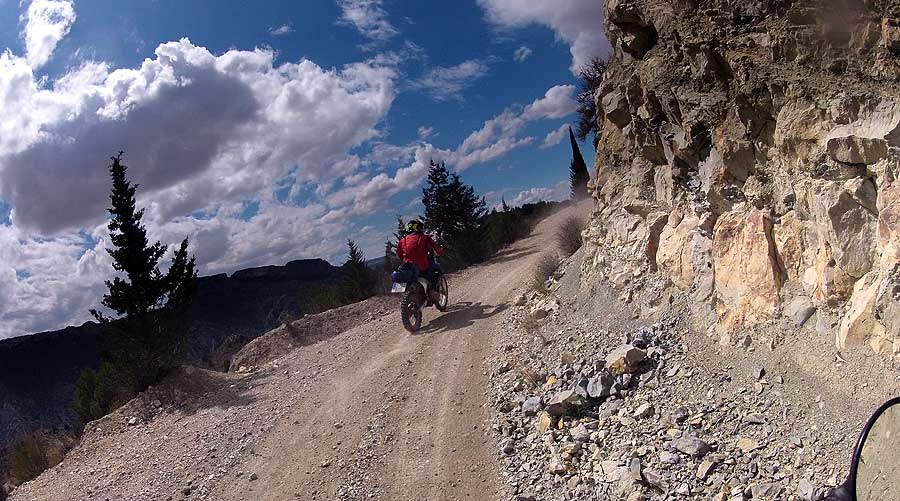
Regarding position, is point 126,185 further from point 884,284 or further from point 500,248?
point 500,248

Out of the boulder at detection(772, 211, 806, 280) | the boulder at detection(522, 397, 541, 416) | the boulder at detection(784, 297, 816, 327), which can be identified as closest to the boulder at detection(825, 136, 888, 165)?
the boulder at detection(772, 211, 806, 280)

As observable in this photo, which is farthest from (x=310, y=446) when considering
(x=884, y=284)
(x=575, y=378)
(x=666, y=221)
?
(x=884, y=284)

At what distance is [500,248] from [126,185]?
1740 cm

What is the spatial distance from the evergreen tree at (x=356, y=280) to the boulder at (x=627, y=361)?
15.7 meters

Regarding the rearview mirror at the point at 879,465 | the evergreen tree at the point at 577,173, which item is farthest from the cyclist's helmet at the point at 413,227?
the evergreen tree at the point at 577,173

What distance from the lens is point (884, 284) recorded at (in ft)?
13.2

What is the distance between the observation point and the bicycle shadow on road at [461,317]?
1168 cm

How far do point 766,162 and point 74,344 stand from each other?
76687 mm

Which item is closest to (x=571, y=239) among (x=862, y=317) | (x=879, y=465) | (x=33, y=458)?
(x=862, y=317)

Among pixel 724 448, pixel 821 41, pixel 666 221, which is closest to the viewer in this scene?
pixel 724 448

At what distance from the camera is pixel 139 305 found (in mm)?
13211

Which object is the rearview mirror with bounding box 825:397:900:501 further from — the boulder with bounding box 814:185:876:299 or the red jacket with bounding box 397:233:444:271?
the red jacket with bounding box 397:233:444:271

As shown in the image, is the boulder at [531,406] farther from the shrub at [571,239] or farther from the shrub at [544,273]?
the shrub at [571,239]

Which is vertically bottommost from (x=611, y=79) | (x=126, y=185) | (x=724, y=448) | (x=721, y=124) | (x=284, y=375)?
(x=724, y=448)
